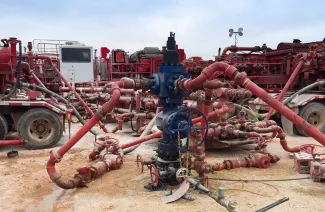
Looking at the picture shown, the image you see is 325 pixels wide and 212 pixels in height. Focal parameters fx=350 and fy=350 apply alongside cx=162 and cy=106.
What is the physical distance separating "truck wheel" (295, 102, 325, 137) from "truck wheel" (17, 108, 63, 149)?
6.01 m

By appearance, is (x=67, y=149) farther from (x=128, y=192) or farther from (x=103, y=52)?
(x=103, y=52)

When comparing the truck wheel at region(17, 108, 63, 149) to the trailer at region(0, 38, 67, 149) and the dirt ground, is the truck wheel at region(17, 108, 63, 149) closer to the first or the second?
the trailer at region(0, 38, 67, 149)

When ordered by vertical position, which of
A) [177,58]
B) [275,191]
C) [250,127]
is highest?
[177,58]

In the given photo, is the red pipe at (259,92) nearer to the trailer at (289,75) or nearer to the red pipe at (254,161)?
the red pipe at (254,161)

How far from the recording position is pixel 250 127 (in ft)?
21.2

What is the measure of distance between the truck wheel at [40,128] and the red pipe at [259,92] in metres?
4.18

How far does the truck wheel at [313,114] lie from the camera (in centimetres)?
905

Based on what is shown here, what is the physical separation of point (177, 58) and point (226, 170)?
6.52ft

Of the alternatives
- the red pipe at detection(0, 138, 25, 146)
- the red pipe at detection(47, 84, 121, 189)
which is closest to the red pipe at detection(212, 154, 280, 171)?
the red pipe at detection(47, 84, 121, 189)

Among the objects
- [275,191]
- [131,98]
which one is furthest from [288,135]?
[275,191]

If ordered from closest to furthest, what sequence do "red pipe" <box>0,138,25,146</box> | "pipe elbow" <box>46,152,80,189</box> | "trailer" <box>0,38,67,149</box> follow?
1. "pipe elbow" <box>46,152,80,189</box>
2. "red pipe" <box>0,138,25,146</box>
3. "trailer" <box>0,38,67,149</box>

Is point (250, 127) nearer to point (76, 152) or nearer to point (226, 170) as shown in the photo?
point (226, 170)

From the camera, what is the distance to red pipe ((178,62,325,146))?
3941 mm

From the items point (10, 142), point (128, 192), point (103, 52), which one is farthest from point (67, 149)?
point (103, 52)
